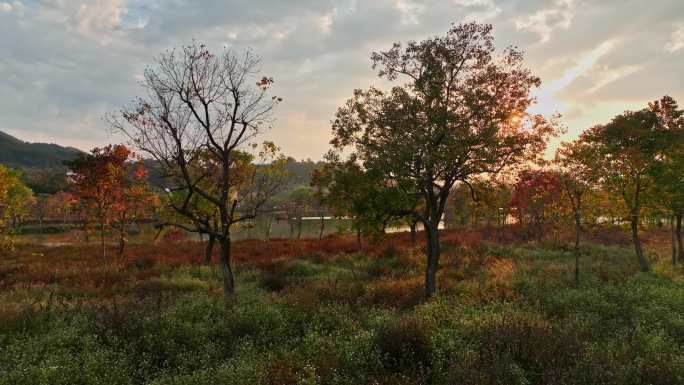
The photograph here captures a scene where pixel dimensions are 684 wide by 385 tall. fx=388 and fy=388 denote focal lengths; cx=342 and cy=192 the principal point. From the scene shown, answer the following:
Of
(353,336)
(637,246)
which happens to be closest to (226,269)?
(353,336)

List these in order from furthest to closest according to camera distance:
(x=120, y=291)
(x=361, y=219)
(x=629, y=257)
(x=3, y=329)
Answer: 1. (x=629, y=257)
2. (x=120, y=291)
3. (x=361, y=219)
4. (x=3, y=329)

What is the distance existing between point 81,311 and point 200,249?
937 inches

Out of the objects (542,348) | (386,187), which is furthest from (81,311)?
(542,348)

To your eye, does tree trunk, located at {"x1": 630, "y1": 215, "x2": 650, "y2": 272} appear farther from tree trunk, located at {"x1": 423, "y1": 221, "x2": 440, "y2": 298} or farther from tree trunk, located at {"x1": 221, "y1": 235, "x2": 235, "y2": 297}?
tree trunk, located at {"x1": 221, "y1": 235, "x2": 235, "y2": 297}

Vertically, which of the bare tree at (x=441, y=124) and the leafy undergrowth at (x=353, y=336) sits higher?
the bare tree at (x=441, y=124)

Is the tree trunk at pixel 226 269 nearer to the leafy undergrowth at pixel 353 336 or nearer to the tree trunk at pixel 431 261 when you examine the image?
the leafy undergrowth at pixel 353 336

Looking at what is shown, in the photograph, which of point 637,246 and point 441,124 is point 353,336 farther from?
point 637,246

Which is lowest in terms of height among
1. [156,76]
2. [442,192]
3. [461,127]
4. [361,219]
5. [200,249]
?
[200,249]

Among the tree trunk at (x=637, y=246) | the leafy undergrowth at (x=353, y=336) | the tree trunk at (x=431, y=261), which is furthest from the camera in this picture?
the tree trunk at (x=637, y=246)

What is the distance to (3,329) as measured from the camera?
401 inches

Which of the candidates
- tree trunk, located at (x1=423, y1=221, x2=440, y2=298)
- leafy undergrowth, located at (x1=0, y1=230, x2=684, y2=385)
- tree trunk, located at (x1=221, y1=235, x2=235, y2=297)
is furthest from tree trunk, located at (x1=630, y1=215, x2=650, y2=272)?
tree trunk, located at (x1=221, y1=235, x2=235, y2=297)

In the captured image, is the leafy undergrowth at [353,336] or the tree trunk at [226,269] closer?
the leafy undergrowth at [353,336]

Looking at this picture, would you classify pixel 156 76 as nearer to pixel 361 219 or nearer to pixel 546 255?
pixel 361 219

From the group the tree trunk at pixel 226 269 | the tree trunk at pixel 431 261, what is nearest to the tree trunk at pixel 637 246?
the tree trunk at pixel 431 261
